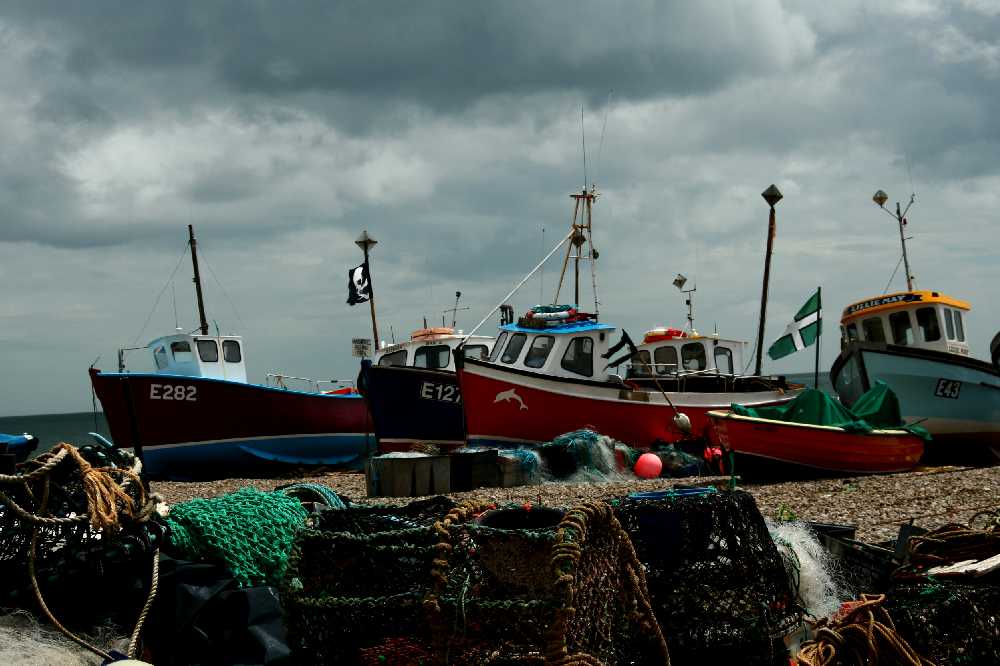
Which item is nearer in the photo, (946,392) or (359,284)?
(946,392)

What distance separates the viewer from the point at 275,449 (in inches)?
693

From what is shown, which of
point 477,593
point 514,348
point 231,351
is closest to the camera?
point 477,593

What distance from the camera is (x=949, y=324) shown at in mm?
16672

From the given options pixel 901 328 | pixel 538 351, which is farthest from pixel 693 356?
pixel 538 351

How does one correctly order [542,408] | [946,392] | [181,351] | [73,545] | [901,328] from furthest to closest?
[181,351] < [901,328] < [542,408] < [946,392] < [73,545]

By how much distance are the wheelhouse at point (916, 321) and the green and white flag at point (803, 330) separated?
2.68 feet

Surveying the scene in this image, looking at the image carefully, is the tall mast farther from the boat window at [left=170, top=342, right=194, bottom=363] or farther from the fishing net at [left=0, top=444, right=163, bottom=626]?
the fishing net at [left=0, top=444, right=163, bottom=626]

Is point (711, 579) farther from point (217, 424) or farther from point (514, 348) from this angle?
point (217, 424)

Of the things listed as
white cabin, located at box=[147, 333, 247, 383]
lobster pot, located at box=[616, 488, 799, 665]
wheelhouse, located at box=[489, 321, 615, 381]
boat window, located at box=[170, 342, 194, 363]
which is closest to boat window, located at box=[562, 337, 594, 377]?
wheelhouse, located at box=[489, 321, 615, 381]

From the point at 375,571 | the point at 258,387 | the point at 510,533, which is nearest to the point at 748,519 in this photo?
the point at 510,533

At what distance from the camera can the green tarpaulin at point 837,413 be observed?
11125 millimetres

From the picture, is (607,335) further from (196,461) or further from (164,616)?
(164,616)

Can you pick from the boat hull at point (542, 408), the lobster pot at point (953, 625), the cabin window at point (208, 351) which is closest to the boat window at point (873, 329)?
the boat hull at point (542, 408)

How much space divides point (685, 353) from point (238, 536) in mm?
16441
